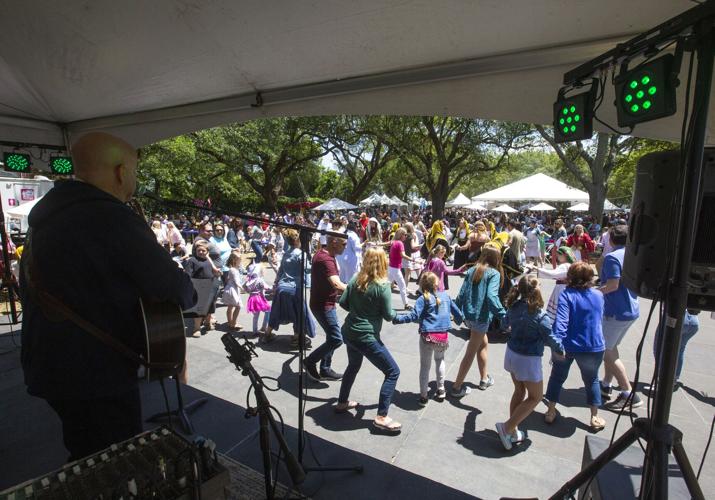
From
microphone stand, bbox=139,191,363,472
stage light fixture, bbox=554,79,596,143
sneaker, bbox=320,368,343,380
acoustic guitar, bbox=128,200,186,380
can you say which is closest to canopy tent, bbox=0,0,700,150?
stage light fixture, bbox=554,79,596,143

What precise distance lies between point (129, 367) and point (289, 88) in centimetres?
→ 258

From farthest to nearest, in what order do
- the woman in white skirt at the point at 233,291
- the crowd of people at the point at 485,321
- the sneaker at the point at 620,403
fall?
1. the woman in white skirt at the point at 233,291
2. the sneaker at the point at 620,403
3. the crowd of people at the point at 485,321

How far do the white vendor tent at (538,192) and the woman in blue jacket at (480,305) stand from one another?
12.2 m

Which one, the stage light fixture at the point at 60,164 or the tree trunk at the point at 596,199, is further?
the tree trunk at the point at 596,199

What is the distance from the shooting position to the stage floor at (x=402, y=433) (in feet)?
8.89

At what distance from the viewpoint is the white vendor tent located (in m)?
15.3

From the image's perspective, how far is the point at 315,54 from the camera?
2.68 metres

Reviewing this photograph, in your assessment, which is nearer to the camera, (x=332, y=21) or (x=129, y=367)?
(x=129, y=367)

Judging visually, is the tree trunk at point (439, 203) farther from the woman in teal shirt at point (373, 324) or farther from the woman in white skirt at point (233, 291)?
the woman in teal shirt at point (373, 324)

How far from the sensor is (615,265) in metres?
3.97

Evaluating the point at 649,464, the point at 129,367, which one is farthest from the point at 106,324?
the point at 649,464

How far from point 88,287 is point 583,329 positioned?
12.3 feet

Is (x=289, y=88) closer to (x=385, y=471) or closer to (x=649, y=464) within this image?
(x=385, y=471)

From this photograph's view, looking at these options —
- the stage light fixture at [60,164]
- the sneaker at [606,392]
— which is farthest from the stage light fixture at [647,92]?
the stage light fixture at [60,164]
